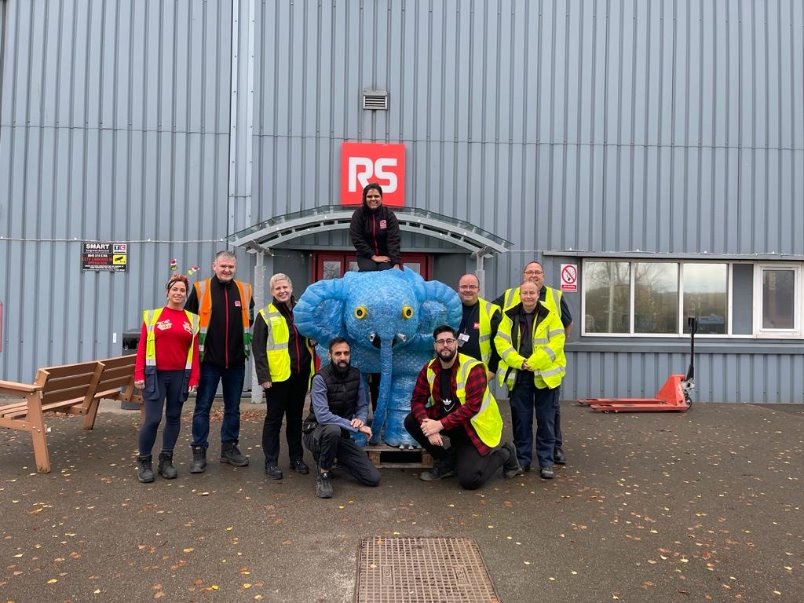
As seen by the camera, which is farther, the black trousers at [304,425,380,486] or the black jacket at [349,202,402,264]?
the black jacket at [349,202,402,264]

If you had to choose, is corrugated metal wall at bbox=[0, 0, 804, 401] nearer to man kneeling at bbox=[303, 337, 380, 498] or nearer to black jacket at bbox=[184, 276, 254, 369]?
black jacket at bbox=[184, 276, 254, 369]

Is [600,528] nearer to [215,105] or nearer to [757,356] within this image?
[757,356]

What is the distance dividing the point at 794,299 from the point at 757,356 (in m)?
1.21

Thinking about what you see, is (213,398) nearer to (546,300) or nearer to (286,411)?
(286,411)

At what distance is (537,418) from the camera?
5.54 meters

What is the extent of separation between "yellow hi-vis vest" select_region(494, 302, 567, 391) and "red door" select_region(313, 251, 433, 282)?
13.6 feet

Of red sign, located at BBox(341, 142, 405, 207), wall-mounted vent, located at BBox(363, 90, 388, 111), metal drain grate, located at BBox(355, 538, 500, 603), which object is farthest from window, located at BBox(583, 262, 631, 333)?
metal drain grate, located at BBox(355, 538, 500, 603)

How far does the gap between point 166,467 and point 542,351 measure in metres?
3.45

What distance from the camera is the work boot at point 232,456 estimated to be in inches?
223

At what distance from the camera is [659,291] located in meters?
9.89

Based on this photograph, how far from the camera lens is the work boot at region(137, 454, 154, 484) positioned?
512cm

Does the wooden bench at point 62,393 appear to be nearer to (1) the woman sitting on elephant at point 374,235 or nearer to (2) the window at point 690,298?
(1) the woman sitting on elephant at point 374,235

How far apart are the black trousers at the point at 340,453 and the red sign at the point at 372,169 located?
16.3ft

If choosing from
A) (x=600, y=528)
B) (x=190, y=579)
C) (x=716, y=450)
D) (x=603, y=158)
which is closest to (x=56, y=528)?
(x=190, y=579)
